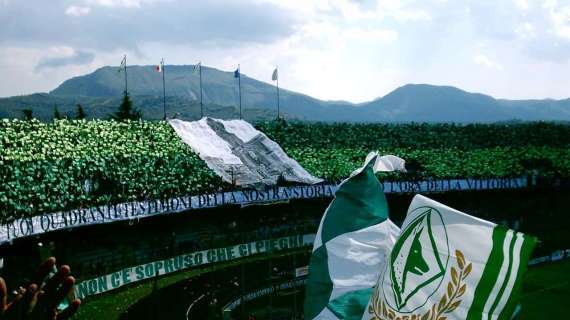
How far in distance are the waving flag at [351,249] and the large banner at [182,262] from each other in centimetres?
1615

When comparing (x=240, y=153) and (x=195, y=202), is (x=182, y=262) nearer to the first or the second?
(x=195, y=202)

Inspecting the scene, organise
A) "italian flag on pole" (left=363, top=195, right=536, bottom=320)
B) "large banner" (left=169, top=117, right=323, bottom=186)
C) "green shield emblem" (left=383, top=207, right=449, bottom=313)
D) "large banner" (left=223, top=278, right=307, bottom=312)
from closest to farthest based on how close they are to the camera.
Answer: "italian flag on pole" (left=363, top=195, right=536, bottom=320)
"green shield emblem" (left=383, top=207, right=449, bottom=313)
"large banner" (left=223, top=278, right=307, bottom=312)
"large banner" (left=169, top=117, right=323, bottom=186)

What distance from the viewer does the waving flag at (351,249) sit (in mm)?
11570

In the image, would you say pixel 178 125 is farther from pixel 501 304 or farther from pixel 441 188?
pixel 501 304

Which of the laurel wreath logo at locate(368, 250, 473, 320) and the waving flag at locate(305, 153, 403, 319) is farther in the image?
the waving flag at locate(305, 153, 403, 319)

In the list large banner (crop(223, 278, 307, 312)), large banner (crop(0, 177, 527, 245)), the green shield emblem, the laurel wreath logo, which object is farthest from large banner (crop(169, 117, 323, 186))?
the laurel wreath logo

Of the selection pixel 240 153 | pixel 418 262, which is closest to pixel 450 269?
pixel 418 262

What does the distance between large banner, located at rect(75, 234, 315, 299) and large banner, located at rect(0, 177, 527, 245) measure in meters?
4.12

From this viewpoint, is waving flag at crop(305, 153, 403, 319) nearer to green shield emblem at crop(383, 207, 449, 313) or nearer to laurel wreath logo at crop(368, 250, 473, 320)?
green shield emblem at crop(383, 207, 449, 313)

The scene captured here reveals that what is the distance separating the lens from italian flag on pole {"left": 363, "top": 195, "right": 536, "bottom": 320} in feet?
24.6

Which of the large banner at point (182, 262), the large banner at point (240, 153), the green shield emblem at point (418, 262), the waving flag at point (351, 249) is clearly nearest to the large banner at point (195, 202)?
the large banner at point (240, 153)

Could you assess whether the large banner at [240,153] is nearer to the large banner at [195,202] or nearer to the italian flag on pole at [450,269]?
the large banner at [195,202]

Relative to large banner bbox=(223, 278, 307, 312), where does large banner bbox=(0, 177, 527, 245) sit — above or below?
above

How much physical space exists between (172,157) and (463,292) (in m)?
41.8
